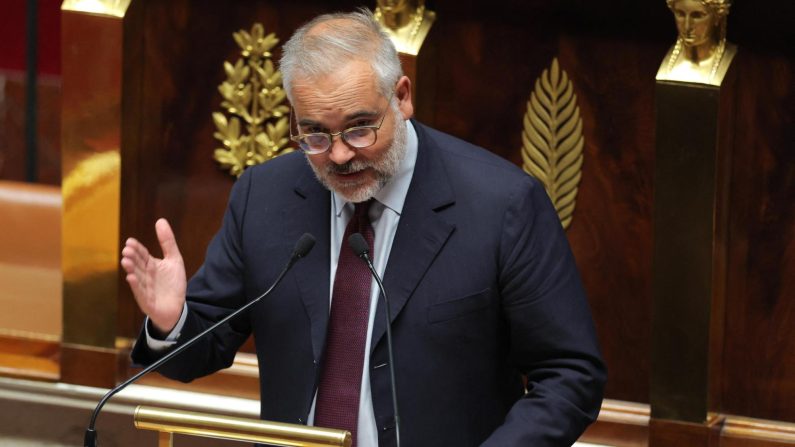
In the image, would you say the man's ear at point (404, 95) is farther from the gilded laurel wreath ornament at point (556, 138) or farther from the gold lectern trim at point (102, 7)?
the gold lectern trim at point (102, 7)

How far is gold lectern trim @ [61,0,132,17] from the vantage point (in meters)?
3.07

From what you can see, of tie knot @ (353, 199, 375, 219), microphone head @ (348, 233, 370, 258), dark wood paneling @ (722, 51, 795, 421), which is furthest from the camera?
dark wood paneling @ (722, 51, 795, 421)

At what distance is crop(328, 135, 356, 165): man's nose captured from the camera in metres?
1.92

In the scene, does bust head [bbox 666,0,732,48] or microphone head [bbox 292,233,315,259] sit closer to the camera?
microphone head [bbox 292,233,315,259]

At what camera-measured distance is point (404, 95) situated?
2.00 metres

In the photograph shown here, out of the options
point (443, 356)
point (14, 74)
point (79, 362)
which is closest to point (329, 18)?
point (443, 356)

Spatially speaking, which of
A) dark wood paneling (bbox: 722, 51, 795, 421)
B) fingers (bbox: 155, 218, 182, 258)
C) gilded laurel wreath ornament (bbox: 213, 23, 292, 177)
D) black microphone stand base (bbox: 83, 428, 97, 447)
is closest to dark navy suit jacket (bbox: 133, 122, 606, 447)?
fingers (bbox: 155, 218, 182, 258)

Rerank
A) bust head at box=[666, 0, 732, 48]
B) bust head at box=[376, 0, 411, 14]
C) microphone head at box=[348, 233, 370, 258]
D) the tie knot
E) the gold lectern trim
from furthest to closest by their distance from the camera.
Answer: the gold lectern trim → bust head at box=[376, 0, 411, 14] → bust head at box=[666, 0, 732, 48] → the tie knot → microphone head at box=[348, 233, 370, 258]

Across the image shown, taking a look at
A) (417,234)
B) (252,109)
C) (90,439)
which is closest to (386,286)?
(417,234)

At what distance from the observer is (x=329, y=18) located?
A: 78.4 inches

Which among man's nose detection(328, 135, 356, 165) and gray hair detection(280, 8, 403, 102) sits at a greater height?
gray hair detection(280, 8, 403, 102)

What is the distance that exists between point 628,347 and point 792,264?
0.37m

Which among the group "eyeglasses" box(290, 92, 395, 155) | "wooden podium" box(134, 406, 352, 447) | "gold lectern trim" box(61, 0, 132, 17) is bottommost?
"wooden podium" box(134, 406, 352, 447)

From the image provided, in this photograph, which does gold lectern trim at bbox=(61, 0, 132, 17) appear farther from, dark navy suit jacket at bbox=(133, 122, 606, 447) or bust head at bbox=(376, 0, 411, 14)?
dark navy suit jacket at bbox=(133, 122, 606, 447)
